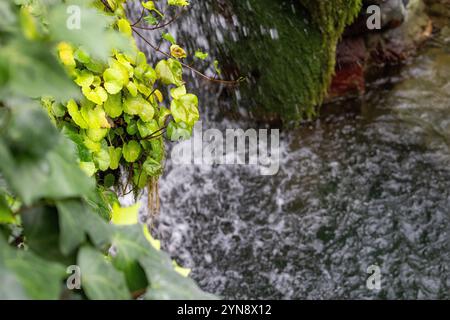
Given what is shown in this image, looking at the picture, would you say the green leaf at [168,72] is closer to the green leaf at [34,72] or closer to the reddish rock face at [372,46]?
the green leaf at [34,72]

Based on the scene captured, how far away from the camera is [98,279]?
46cm

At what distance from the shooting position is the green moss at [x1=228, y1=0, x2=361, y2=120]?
3.22 meters

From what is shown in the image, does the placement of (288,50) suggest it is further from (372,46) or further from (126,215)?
(126,215)

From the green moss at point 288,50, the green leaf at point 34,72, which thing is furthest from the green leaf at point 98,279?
the green moss at point 288,50

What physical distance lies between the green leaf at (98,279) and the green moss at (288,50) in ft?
9.50

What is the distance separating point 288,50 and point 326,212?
3.91 feet

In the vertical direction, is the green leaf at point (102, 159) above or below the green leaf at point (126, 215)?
above

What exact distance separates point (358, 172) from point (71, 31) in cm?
289

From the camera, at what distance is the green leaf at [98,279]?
0.45 m

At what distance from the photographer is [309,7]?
3240mm

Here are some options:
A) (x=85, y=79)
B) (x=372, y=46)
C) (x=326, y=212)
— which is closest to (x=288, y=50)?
(x=372, y=46)

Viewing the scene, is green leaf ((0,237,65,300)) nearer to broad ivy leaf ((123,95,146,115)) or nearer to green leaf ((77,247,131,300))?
green leaf ((77,247,131,300))
